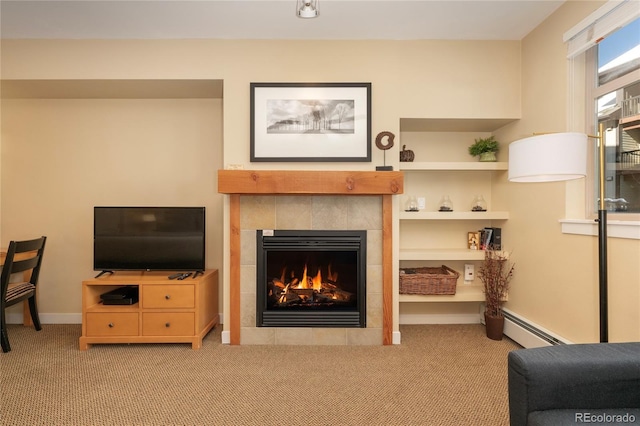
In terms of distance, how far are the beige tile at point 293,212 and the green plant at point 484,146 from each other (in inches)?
64.4

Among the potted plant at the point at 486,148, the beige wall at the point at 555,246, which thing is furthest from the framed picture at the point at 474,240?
the potted plant at the point at 486,148

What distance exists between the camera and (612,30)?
2006 mm

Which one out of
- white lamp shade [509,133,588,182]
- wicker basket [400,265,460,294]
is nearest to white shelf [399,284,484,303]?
wicker basket [400,265,460,294]

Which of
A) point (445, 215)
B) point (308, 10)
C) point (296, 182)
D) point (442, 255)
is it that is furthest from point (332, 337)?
point (308, 10)

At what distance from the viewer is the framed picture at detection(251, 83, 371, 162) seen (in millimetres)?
2846

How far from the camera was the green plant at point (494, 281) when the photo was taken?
2.93m

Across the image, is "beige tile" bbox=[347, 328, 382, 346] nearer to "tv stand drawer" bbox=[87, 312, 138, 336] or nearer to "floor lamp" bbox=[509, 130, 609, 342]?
"floor lamp" bbox=[509, 130, 609, 342]

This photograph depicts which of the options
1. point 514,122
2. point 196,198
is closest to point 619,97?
point 514,122

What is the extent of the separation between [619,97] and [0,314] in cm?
457

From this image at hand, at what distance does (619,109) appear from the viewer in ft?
6.82

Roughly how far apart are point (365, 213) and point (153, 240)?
182cm

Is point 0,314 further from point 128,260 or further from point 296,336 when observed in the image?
point 296,336

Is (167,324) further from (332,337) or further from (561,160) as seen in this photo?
(561,160)

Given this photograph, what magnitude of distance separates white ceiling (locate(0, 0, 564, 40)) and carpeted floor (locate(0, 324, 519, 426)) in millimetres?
2561
